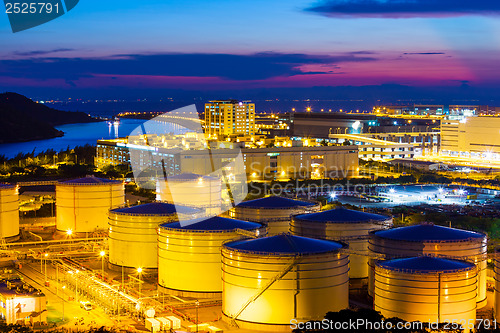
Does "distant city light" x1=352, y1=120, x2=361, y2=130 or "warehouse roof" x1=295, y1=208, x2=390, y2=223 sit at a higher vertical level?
"distant city light" x1=352, y1=120, x2=361, y2=130

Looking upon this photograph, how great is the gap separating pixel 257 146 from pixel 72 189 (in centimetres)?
2779

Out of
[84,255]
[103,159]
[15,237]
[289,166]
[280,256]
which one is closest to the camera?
[280,256]

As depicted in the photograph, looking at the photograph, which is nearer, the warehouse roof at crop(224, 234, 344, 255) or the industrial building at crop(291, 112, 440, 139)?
the warehouse roof at crop(224, 234, 344, 255)

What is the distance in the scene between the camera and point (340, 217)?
20.9 m

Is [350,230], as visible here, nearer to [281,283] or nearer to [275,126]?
[281,283]

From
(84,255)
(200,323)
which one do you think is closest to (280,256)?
(200,323)

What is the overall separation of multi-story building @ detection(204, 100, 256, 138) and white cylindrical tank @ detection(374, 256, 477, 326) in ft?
211

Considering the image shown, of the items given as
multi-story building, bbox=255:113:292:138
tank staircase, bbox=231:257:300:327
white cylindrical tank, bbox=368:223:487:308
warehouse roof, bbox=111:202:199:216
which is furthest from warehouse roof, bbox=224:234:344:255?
multi-story building, bbox=255:113:292:138

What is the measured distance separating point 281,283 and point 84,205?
1354 cm

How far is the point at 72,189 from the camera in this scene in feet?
90.7

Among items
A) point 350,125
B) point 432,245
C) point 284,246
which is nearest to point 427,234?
point 432,245

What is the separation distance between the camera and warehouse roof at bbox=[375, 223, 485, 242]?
18031 millimetres

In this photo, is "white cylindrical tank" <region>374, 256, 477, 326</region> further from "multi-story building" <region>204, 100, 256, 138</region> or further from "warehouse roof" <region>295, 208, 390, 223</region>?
"multi-story building" <region>204, 100, 256, 138</region>

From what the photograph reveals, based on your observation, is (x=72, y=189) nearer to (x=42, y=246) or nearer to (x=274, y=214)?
(x=42, y=246)
